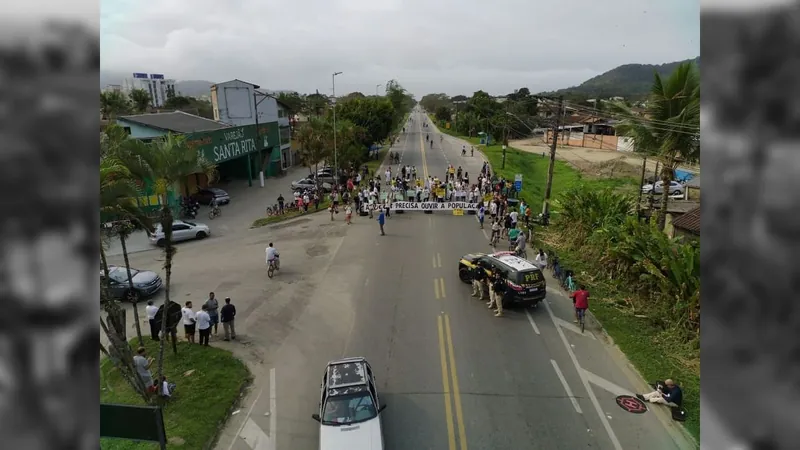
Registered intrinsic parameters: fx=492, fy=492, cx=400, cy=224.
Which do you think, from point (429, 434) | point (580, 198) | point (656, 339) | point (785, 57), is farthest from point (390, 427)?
point (580, 198)

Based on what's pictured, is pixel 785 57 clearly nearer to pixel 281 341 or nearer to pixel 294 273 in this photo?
pixel 281 341

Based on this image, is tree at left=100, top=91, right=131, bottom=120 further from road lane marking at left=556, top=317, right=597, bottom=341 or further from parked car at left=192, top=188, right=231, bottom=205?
road lane marking at left=556, top=317, right=597, bottom=341

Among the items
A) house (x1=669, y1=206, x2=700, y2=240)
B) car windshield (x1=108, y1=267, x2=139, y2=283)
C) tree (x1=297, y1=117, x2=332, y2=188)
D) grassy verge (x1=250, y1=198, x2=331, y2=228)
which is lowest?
grassy verge (x1=250, y1=198, x2=331, y2=228)

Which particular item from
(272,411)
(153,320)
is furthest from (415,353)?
(153,320)

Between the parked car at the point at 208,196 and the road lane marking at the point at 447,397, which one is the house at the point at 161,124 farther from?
the road lane marking at the point at 447,397

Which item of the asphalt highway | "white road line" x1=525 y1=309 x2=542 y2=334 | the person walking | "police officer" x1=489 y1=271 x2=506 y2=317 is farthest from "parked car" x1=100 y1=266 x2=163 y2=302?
"white road line" x1=525 y1=309 x2=542 y2=334

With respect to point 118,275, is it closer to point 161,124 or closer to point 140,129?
point 140,129
